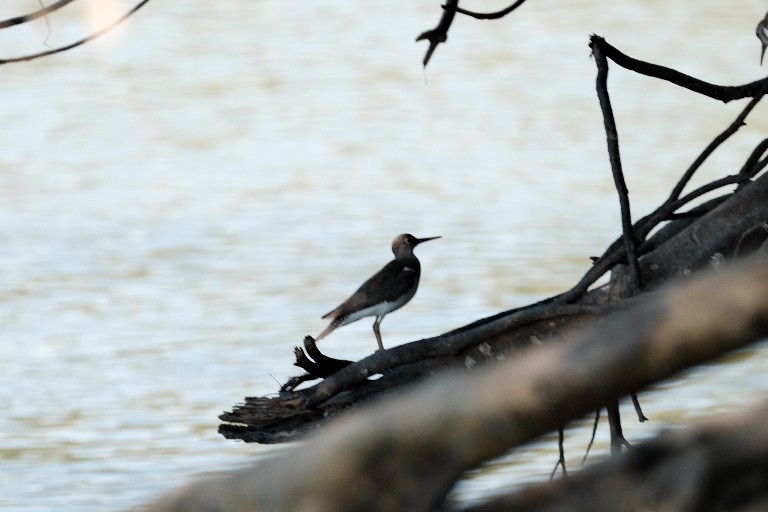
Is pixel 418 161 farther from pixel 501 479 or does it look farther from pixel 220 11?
pixel 220 11

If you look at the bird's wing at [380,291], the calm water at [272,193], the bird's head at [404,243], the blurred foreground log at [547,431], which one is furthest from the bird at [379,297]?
the blurred foreground log at [547,431]

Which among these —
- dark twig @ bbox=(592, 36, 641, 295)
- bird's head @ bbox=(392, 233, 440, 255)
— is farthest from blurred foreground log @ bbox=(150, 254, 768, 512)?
bird's head @ bbox=(392, 233, 440, 255)

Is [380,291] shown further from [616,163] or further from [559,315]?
[559,315]

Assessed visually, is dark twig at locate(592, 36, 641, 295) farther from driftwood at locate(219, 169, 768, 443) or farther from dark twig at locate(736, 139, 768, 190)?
dark twig at locate(736, 139, 768, 190)

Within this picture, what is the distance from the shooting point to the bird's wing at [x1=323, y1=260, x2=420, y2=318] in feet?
19.5

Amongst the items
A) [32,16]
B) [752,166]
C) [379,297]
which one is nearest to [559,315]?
[752,166]

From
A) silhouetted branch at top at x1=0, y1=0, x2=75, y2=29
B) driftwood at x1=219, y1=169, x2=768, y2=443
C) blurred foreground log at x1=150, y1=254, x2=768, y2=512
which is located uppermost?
silhouetted branch at top at x1=0, y1=0, x2=75, y2=29

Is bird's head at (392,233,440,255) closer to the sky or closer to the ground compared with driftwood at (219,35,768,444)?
closer to the sky

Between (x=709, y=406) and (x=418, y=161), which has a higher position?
(x=418, y=161)

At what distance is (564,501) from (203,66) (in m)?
15.7

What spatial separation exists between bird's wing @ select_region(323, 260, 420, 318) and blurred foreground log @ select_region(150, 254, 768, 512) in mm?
4295

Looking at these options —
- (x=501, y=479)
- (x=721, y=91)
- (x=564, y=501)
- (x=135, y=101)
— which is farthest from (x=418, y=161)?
(x=564, y=501)

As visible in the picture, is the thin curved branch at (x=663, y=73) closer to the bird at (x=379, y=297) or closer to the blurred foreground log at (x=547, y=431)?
the blurred foreground log at (x=547, y=431)

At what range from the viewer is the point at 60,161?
12.9 m
